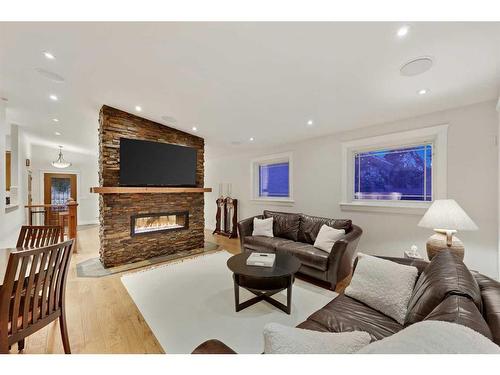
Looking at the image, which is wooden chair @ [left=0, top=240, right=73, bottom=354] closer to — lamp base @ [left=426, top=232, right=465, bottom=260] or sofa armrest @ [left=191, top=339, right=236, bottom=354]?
sofa armrest @ [left=191, top=339, right=236, bottom=354]

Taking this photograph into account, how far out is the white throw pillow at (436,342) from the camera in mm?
638

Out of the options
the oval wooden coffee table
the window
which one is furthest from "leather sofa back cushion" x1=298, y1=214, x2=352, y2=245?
the oval wooden coffee table

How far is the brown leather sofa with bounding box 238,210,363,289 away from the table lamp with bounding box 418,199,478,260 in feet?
2.74

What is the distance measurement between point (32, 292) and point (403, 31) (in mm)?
3281

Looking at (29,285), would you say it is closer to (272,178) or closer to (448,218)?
(448,218)

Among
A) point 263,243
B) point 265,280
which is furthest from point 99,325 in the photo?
point 263,243

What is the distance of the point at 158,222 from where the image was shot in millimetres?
4184

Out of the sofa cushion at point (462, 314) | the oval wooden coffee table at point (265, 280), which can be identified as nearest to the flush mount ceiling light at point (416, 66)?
the sofa cushion at point (462, 314)

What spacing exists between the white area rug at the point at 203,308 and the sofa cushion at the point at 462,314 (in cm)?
132

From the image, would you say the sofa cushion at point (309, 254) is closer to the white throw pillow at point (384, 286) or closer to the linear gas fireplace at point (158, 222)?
the white throw pillow at point (384, 286)

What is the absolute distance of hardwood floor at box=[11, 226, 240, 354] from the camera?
1726 mm

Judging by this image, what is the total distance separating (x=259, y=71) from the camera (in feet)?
7.06
